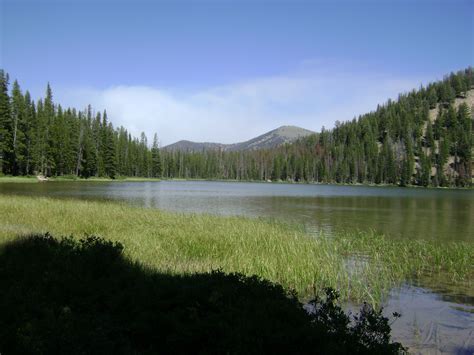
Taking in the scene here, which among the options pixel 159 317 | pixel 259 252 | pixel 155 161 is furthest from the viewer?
pixel 155 161

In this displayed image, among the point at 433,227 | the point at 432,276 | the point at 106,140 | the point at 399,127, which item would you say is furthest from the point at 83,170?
the point at 399,127

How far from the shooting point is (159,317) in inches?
250

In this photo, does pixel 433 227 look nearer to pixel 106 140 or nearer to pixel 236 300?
pixel 236 300

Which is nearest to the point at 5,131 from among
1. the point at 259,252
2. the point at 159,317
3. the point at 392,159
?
the point at 259,252

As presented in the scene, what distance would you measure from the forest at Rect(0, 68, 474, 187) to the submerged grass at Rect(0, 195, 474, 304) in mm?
59123

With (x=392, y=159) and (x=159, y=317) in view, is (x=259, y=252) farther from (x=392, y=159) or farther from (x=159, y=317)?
(x=392, y=159)

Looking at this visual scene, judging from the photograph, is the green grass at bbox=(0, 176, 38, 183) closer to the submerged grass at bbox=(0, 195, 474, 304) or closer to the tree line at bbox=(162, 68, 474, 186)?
the submerged grass at bbox=(0, 195, 474, 304)

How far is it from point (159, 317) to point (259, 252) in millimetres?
9083

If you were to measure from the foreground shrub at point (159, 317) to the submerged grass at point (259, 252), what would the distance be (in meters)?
1.93

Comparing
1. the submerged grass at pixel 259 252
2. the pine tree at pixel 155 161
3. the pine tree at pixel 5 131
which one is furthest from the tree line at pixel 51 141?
the submerged grass at pixel 259 252

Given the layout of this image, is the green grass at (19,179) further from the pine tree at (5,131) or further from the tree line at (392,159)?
the tree line at (392,159)

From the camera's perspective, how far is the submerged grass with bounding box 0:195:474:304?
40.0ft

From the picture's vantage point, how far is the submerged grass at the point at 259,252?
40.0ft

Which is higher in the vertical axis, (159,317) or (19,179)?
(19,179)
